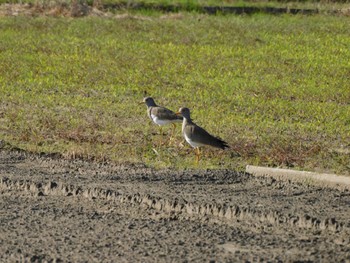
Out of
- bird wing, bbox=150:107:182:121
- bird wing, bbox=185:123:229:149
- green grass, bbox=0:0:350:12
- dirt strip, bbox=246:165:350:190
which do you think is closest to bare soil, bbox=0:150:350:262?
dirt strip, bbox=246:165:350:190

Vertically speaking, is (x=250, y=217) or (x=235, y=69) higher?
(x=250, y=217)

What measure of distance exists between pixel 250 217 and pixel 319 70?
9205mm

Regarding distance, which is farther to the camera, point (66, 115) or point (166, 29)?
point (166, 29)

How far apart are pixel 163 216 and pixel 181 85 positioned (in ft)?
25.1

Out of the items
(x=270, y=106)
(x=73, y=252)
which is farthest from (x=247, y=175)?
(x=270, y=106)

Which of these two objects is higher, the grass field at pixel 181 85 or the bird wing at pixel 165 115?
the bird wing at pixel 165 115

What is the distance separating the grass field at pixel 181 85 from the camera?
11117mm

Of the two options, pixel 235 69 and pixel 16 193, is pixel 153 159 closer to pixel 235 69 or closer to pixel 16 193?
pixel 16 193

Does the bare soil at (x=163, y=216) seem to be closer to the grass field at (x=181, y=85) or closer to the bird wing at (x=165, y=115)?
the grass field at (x=181, y=85)

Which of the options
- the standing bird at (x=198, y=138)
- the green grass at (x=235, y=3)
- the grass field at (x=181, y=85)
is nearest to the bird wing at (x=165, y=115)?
the grass field at (x=181, y=85)

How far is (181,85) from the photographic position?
15.4 meters

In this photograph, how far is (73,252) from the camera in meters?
6.79

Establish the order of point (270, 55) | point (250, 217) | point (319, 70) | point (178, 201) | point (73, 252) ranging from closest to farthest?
point (73, 252), point (250, 217), point (178, 201), point (319, 70), point (270, 55)

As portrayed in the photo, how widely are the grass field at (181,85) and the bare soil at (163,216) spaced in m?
1.13
